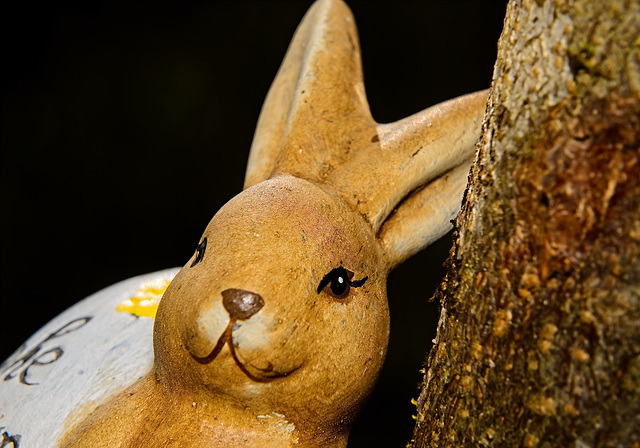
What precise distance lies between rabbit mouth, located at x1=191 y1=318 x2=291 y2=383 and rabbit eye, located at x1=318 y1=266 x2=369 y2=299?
130mm

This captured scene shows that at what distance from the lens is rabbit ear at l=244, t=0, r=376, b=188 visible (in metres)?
1.07

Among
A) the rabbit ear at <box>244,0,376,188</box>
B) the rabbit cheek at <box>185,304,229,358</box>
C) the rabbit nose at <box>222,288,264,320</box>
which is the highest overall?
the rabbit ear at <box>244,0,376,188</box>

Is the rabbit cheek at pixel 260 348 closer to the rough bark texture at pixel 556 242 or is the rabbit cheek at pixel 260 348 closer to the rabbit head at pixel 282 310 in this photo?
the rabbit head at pixel 282 310

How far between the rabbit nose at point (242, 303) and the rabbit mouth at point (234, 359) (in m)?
0.01

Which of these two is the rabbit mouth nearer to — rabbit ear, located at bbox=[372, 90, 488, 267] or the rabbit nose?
the rabbit nose

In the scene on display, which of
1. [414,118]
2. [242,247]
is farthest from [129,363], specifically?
[414,118]

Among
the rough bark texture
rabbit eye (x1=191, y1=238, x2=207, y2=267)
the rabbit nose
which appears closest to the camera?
the rough bark texture

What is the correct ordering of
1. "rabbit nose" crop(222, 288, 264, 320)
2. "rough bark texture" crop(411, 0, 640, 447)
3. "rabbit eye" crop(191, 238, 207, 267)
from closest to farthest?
1. "rough bark texture" crop(411, 0, 640, 447)
2. "rabbit nose" crop(222, 288, 264, 320)
3. "rabbit eye" crop(191, 238, 207, 267)

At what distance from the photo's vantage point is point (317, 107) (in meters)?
1.08

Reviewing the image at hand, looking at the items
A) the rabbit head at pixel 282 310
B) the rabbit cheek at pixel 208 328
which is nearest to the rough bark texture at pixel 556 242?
the rabbit head at pixel 282 310

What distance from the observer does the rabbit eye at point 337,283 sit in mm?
909

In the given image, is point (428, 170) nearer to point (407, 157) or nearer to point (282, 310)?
point (407, 157)

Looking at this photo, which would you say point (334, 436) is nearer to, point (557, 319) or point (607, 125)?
point (557, 319)

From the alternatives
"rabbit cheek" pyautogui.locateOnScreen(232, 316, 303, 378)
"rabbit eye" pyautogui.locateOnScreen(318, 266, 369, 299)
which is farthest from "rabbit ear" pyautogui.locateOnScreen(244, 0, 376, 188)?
"rabbit cheek" pyautogui.locateOnScreen(232, 316, 303, 378)
